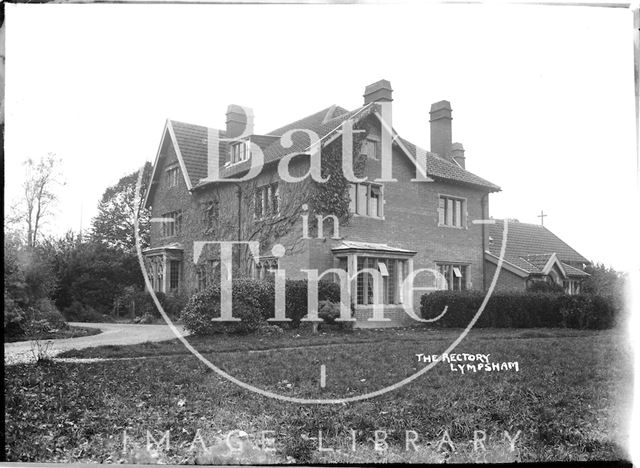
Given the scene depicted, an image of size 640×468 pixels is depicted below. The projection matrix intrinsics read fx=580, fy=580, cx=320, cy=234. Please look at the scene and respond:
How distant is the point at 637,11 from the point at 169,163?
494 cm

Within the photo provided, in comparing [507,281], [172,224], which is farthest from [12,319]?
[507,281]

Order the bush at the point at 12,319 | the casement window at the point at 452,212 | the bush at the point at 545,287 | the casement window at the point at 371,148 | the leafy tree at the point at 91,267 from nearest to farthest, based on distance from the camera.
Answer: the bush at the point at 12,319 < the leafy tree at the point at 91,267 < the casement window at the point at 371,148 < the bush at the point at 545,287 < the casement window at the point at 452,212

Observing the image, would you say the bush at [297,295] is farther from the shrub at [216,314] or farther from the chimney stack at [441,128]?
the chimney stack at [441,128]

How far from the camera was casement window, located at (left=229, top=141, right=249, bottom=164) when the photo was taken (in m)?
5.83

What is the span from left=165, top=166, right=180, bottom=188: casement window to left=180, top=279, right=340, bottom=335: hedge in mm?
1184

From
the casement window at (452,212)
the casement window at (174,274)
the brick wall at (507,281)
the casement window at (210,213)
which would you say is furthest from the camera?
the casement window at (452,212)

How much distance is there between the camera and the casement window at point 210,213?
20.6ft

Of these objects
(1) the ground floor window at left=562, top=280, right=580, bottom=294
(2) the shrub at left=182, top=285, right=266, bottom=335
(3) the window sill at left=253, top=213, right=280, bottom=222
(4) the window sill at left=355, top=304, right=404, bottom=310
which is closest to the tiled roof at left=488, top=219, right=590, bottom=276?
(1) the ground floor window at left=562, top=280, right=580, bottom=294

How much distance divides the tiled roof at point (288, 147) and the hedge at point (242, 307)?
1.20 metres

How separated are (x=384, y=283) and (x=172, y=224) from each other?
7.70 ft

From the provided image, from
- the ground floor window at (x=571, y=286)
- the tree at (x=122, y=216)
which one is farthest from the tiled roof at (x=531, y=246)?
the tree at (x=122, y=216)

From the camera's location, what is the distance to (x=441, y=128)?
663cm

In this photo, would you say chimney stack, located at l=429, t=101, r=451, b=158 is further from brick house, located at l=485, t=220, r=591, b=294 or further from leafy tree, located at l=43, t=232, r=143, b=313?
leafy tree, located at l=43, t=232, r=143, b=313

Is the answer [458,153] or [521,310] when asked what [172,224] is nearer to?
[458,153]
